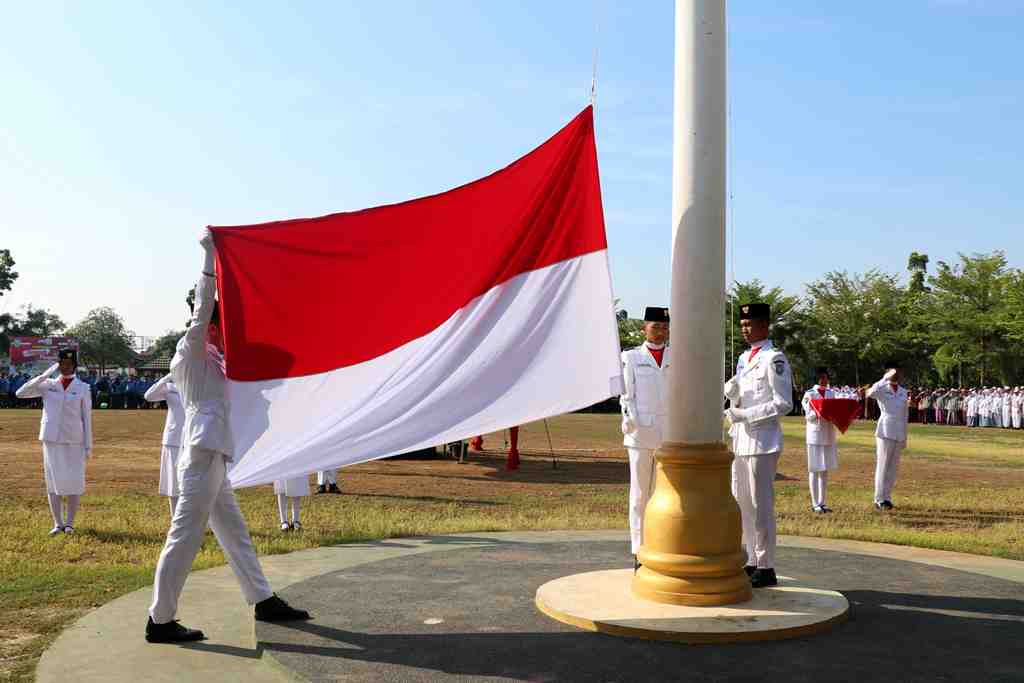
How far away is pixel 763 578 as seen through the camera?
629cm

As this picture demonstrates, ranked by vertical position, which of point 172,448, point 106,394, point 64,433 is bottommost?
point 172,448

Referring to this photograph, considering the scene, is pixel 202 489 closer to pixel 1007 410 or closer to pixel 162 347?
pixel 1007 410

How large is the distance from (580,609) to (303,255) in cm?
280

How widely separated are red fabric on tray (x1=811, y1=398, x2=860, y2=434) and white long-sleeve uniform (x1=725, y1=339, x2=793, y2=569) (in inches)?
284

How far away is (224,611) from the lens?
6031mm

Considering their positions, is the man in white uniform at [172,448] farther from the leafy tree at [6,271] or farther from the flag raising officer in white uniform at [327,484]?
the leafy tree at [6,271]

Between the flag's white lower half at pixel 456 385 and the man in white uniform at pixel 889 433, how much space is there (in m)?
8.89

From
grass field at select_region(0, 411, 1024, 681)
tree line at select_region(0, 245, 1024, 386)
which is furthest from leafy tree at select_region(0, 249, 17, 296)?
grass field at select_region(0, 411, 1024, 681)

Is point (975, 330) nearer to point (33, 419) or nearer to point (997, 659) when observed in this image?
point (33, 419)

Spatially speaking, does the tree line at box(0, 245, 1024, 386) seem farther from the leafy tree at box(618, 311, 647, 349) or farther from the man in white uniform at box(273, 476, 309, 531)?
the man in white uniform at box(273, 476, 309, 531)

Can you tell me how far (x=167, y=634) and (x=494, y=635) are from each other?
1.89 metres

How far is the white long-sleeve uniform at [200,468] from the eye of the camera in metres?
5.33

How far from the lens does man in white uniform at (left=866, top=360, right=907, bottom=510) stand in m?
13.1

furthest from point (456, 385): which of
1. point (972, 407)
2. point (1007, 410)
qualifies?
point (972, 407)
